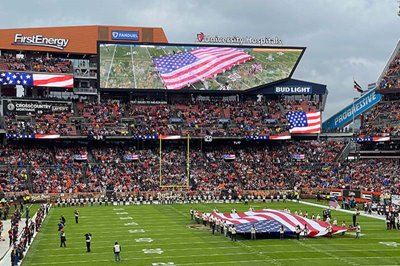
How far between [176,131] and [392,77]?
2649cm

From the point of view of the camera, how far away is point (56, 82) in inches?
2544

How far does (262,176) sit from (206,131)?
8.65m

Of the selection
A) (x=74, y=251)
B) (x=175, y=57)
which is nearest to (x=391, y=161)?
(x=175, y=57)

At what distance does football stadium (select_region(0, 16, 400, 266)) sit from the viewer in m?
54.1

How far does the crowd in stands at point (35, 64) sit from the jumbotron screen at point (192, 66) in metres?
4.69

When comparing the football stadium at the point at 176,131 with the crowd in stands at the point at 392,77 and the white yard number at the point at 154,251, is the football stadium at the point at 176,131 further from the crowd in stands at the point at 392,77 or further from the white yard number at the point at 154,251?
the white yard number at the point at 154,251

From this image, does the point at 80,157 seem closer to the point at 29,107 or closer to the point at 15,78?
the point at 29,107

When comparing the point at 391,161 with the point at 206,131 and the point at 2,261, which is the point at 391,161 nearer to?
the point at 206,131

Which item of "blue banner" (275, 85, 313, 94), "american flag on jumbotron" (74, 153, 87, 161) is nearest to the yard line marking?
"american flag on jumbotron" (74, 153, 87, 161)

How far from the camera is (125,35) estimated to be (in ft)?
229

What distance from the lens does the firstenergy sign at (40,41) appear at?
65875 mm

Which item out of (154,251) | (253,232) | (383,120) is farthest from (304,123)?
(154,251)

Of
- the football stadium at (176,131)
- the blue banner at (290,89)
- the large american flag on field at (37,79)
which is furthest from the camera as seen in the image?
the blue banner at (290,89)

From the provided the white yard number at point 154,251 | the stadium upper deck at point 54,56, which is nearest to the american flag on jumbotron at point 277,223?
the white yard number at point 154,251
